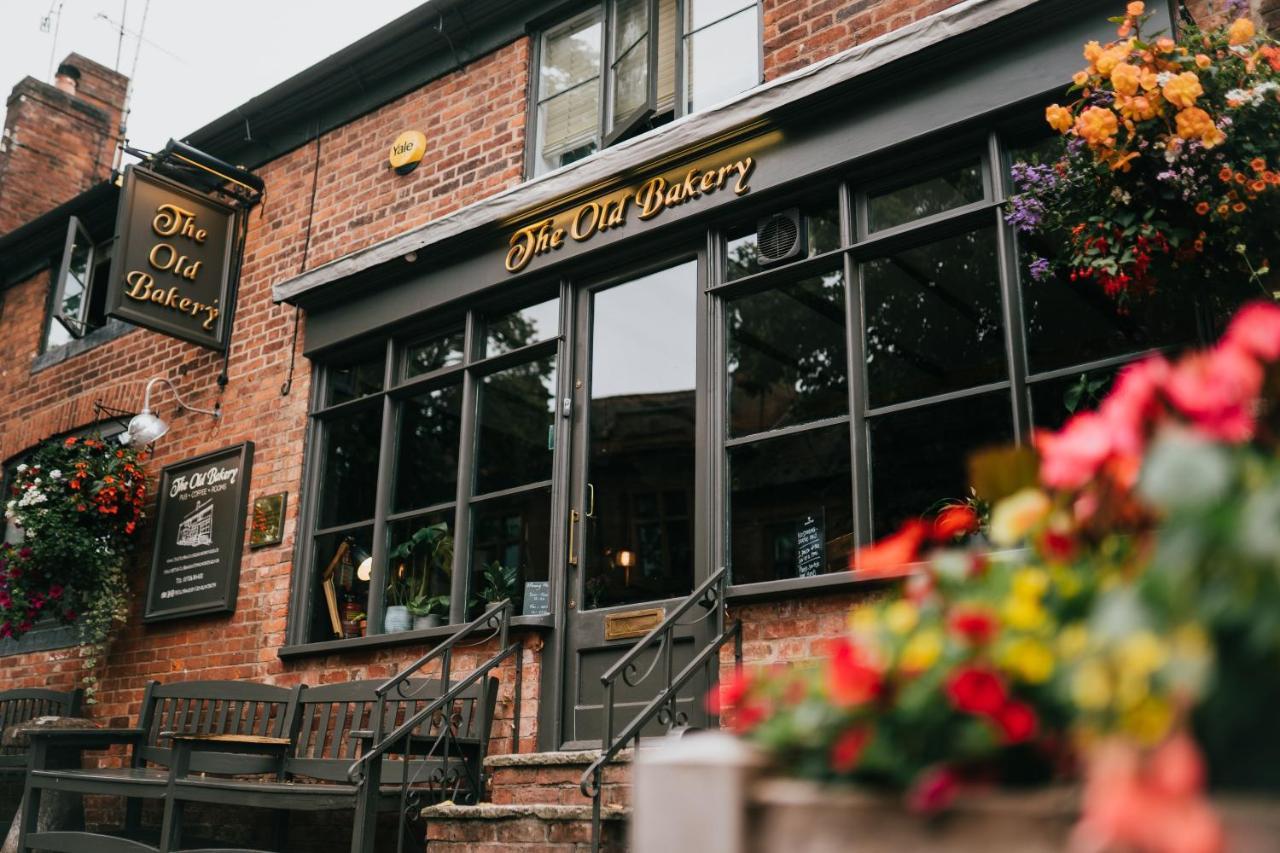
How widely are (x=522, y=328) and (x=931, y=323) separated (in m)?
2.42

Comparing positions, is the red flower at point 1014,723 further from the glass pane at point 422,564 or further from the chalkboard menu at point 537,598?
the glass pane at point 422,564

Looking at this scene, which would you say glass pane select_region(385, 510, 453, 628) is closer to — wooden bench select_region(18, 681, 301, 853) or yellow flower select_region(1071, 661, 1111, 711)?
wooden bench select_region(18, 681, 301, 853)

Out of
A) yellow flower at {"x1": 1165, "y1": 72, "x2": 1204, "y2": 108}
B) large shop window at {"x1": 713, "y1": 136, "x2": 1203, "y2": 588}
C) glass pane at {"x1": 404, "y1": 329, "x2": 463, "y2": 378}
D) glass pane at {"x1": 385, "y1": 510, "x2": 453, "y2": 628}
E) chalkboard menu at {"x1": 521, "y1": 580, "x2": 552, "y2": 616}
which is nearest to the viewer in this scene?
yellow flower at {"x1": 1165, "y1": 72, "x2": 1204, "y2": 108}

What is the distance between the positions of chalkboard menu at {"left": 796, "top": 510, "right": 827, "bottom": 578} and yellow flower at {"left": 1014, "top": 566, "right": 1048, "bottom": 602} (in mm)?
4532

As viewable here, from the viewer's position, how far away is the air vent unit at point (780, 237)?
5879 mm

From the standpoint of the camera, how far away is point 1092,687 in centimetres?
117

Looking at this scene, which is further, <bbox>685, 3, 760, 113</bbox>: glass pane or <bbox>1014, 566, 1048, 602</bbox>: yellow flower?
<bbox>685, 3, 760, 113</bbox>: glass pane

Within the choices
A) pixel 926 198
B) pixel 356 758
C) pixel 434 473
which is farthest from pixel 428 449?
pixel 926 198

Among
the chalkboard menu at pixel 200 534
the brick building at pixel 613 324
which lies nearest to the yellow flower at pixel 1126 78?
the brick building at pixel 613 324

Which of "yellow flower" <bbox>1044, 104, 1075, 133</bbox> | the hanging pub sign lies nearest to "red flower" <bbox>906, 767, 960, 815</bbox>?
"yellow flower" <bbox>1044, 104, 1075, 133</bbox>

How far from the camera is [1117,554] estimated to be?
4.81 feet

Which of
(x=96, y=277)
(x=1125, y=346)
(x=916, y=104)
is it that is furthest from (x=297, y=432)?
(x=1125, y=346)

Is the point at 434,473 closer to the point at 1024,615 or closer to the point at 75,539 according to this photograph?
the point at 75,539

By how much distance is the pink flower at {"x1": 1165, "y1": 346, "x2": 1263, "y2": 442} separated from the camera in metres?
1.34
